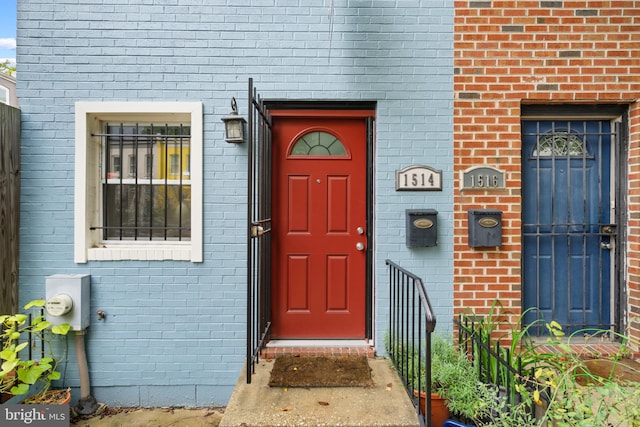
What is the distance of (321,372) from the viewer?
303cm

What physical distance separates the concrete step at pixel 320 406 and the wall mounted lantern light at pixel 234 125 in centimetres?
189

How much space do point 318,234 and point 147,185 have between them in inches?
63.6

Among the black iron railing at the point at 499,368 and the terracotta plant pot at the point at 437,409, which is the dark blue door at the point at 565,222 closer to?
the black iron railing at the point at 499,368

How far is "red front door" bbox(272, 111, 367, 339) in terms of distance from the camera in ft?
11.9

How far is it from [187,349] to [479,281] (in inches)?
103

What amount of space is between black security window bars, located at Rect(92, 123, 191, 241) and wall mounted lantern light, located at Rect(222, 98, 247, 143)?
1.69ft

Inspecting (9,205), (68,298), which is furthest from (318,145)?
(9,205)

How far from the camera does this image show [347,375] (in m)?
2.99

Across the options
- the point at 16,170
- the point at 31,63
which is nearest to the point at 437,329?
the point at 16,170

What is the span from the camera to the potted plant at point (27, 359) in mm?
2938

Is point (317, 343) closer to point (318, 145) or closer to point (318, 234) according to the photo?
point (318, 234)

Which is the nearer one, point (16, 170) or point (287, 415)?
point (287, 415)

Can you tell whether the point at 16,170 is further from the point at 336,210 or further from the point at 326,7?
the point at 326,7

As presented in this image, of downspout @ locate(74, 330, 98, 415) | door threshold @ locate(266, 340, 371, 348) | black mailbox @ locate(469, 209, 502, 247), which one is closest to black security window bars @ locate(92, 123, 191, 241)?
downspout @ locate(74, 330, 98, 415)
